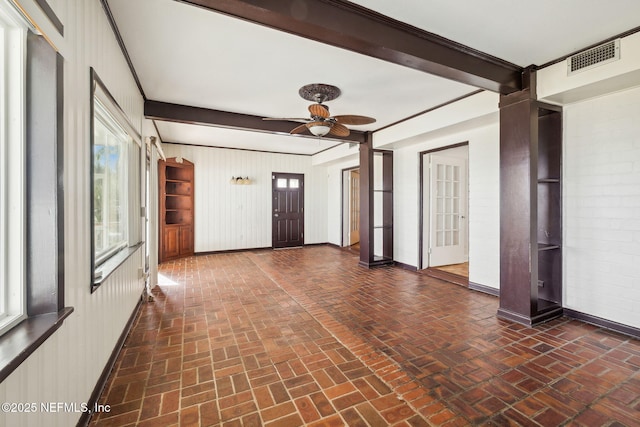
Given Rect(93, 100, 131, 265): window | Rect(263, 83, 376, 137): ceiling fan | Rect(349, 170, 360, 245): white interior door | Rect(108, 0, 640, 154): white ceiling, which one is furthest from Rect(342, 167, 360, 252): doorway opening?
Rect(93, 100, 131, 265): window

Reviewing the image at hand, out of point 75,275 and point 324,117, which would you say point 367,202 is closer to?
point 324,117

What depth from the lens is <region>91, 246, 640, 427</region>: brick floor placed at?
70.6 inches

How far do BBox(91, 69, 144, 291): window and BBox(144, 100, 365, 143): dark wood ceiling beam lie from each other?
0.81 metres

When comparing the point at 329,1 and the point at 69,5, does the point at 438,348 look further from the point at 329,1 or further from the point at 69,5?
the point at 69,5

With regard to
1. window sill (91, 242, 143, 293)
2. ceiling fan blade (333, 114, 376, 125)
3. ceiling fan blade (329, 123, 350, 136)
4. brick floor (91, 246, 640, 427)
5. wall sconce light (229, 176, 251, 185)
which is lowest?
brick floor (91, 246, 640, 427)

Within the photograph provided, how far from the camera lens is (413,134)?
477 cm

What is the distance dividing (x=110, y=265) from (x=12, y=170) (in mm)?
1352

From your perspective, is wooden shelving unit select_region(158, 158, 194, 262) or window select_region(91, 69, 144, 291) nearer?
window select_region(91, 69, 144, 291)

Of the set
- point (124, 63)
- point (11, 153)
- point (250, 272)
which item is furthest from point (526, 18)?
point (250, 272)

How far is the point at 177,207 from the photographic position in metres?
7.09

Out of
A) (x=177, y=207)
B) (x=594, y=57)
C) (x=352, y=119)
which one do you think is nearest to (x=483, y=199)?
(x=594, y=57)

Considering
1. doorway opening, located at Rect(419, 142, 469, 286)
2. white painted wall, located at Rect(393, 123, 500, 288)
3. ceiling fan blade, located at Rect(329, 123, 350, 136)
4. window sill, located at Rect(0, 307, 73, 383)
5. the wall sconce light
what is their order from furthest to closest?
1. the wall sconce light
2. doorway opening, located at Rect(419, 142, 469, 286)
3. white painted wall, located at Rect(393, 123, 500, 288)
4. ceiling fan blade, located at Rect(329, 123, 350, 136)
5. window sill, located at Rect(0, 307, 73, 383)

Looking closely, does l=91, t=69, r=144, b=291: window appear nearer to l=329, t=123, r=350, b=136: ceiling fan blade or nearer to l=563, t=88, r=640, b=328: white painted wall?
l=329, t=123, r=350, b=136: ceiling fan blade

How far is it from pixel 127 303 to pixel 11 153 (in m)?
2.15
